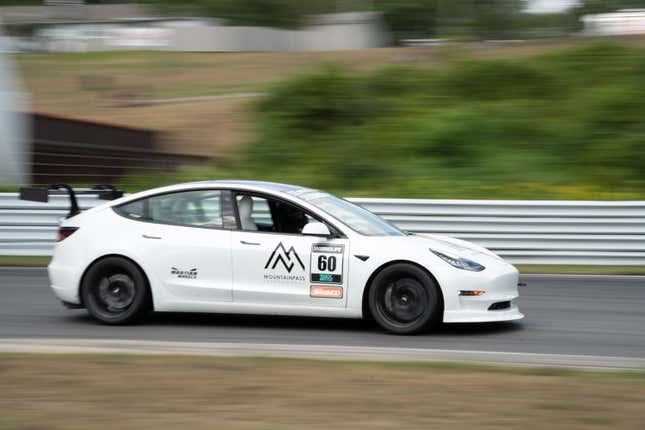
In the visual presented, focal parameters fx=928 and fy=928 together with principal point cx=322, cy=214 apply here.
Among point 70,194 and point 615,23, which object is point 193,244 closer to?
point 70,194

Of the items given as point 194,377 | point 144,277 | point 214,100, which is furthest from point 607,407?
point 214,100

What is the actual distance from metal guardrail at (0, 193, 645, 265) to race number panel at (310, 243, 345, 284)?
20.5 feet

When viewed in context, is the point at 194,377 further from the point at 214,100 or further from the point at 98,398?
the point at 214,100

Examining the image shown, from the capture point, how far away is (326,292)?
26.1 feet

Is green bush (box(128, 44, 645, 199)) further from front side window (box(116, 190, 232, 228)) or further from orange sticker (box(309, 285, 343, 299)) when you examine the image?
orange sticker (box(309, 285, 343, 299))

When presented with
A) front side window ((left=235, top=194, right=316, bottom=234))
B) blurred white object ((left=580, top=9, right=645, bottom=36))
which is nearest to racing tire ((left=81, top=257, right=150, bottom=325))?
front side window ((left=235, top=194, right=316, bottom=234))

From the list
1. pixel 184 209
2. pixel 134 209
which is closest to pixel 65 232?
pixel 134 209

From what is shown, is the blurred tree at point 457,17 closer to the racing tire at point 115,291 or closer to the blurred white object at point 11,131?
the blurred white object at point 11,131

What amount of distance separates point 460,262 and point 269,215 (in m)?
1.75

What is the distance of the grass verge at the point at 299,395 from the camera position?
480 centimetres

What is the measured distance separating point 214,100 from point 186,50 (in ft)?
66.2

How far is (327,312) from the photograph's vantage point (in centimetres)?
801

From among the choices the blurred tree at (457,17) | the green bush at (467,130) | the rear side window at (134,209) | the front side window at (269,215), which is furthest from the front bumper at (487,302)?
the blurred tree at (457,17)

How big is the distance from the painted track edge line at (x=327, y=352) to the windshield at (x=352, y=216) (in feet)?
4.72
